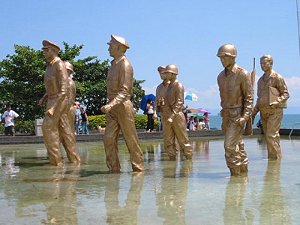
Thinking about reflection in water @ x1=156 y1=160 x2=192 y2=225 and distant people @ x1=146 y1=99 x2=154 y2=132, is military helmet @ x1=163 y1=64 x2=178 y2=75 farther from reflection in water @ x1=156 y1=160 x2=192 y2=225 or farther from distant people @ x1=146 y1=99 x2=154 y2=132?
distant people @ x1=146 y1=99 x2=154 y2=132

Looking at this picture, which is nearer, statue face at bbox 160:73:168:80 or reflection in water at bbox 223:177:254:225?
reflection in water at bbox 223:177:254:225

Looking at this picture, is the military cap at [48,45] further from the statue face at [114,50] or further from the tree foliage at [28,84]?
the tree foliage at [28,84]

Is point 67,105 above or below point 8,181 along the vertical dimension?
above

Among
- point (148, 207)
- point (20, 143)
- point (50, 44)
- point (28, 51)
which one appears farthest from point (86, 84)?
point (148, 207)

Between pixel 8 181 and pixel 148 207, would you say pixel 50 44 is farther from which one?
pixel 148 207

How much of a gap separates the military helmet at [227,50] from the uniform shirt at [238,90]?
0.73 ft

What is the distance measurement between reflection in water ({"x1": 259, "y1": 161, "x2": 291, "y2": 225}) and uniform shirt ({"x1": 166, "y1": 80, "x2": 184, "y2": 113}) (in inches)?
161

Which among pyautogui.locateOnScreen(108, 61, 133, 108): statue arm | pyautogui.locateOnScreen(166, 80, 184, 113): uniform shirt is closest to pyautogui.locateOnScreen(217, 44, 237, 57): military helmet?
pyautogui.locateOnScreen(108, 61, 133, 108): statue arm

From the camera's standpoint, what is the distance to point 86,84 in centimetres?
3566

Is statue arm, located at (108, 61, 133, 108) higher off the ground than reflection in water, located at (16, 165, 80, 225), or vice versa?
statue arm, located at (108, 61, 133, 108)

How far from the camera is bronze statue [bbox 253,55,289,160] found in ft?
38.2

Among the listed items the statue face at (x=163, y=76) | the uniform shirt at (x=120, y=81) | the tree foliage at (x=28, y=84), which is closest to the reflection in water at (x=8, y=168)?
the uniform shirt at (x=120, y=81)

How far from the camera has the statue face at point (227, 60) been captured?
8.92m

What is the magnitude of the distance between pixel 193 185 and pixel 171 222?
99.1 inches
